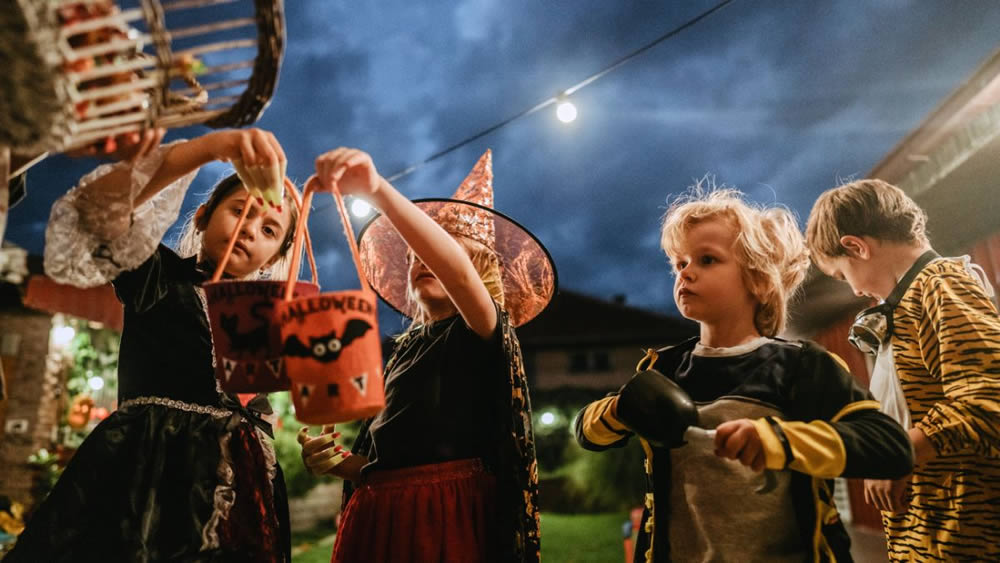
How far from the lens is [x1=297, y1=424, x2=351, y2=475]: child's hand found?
1.84 metres

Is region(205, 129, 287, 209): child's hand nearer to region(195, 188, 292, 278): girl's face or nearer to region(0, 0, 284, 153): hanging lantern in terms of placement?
region(0, 0, 284, 153): hanging lantern

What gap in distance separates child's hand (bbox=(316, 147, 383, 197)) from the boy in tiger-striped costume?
1.66m

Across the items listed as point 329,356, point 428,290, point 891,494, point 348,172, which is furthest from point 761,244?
point 329,356

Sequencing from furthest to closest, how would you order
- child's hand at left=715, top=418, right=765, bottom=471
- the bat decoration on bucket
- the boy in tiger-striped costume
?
the boy in tiger-striped costume, child's hand at left=715, top=418, right=765, bottom=471, the bat decoration on bucket

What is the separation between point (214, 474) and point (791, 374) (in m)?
1.50

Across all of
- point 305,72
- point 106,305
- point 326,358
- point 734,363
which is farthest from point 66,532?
point 305,72

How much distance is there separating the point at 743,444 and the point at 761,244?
804 mm

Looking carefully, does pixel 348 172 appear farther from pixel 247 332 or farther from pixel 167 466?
pixel 167 466

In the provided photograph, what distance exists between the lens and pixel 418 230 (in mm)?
1432

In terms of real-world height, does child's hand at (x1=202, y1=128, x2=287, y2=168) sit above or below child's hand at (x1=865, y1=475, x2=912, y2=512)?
above

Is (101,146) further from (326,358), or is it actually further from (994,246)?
(994,246)

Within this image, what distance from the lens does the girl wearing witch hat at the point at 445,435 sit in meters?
1.59

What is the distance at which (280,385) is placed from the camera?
1.21 metres

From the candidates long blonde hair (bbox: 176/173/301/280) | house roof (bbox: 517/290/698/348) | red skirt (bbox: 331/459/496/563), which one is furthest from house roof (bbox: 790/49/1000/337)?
house roof (bbox: 517/290/698/348)
